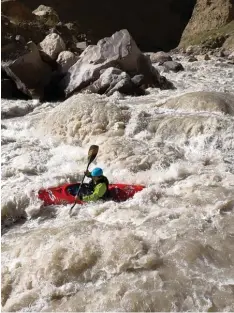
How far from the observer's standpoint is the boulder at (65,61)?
10195mm

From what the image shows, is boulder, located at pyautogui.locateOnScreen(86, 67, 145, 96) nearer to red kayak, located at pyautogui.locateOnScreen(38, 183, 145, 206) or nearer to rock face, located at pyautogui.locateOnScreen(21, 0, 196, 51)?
red kayak, located at pyautogui.locateOnScreen(38, 183, 145, 206)

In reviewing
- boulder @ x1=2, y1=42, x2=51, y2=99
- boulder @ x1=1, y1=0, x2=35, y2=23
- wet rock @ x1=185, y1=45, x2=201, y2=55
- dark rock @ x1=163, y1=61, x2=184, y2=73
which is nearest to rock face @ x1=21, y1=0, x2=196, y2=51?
wet rock @ x1=185, y1=45, x2=201, y2=55

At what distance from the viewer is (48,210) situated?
451 centimetres

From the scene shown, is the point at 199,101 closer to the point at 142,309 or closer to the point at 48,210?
the point at 48,210

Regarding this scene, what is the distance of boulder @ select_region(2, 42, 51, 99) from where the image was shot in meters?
9.49

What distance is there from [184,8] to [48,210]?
1979cm

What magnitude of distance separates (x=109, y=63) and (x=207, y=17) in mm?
11754

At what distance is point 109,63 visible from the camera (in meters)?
9.66

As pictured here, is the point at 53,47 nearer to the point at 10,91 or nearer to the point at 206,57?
the point at 10,91

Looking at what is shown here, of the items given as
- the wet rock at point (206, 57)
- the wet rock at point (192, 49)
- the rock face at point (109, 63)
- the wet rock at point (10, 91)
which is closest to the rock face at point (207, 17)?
the wet rock at point (192, 49)

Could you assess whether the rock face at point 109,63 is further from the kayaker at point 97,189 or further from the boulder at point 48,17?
the boulder at point 48,17

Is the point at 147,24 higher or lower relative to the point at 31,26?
lower

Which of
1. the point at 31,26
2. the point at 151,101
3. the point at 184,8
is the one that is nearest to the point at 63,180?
the point at 151,101

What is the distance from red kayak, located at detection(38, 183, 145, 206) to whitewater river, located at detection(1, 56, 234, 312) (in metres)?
0.12
